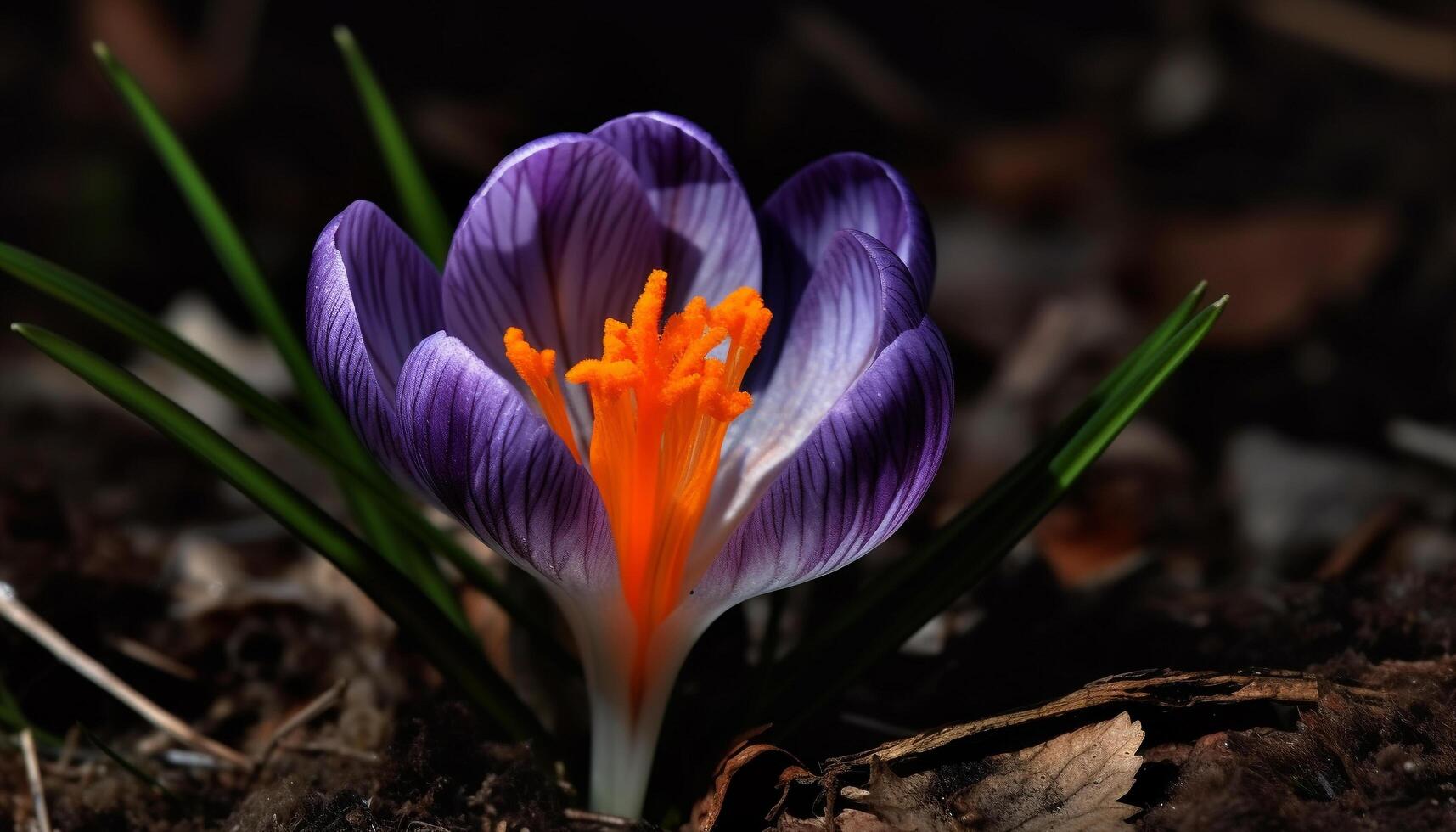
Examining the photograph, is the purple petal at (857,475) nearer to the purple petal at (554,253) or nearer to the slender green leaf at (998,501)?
the slender green leaf at (998,501)

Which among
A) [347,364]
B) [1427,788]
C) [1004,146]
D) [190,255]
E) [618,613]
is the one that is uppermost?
[1004,146]

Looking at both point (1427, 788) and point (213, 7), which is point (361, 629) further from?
point (213, 7)

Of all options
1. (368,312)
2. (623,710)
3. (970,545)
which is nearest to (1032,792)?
(970,545)

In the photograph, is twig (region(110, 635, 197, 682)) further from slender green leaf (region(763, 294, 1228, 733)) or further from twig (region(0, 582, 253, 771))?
slender green leaf (region(763, 294, 1228, 733))

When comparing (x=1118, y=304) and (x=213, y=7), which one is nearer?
(x=1118, y=304)

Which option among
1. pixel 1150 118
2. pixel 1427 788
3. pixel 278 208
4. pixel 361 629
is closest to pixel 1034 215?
pixel 1150 118
